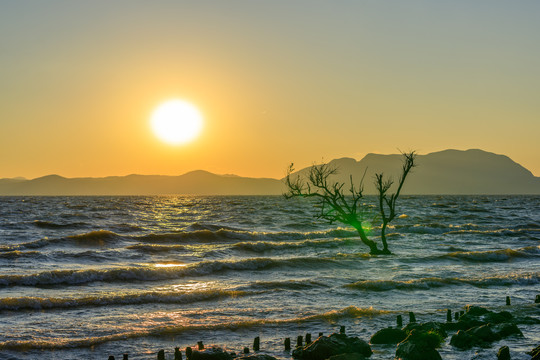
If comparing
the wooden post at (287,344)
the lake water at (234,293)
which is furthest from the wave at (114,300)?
the wooden post at (287,344)

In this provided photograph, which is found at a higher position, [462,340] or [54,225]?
[54,225]

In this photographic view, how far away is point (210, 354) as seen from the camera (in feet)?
42.2

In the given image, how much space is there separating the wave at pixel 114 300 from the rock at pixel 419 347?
10.7m

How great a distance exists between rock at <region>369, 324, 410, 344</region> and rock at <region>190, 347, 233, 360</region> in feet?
15.6

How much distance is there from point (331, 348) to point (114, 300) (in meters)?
11.8

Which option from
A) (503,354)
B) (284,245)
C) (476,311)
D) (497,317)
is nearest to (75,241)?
(284,245)

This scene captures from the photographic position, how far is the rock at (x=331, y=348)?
13.1 meters

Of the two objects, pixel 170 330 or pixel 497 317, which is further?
pixel 497 317

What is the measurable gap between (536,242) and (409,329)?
40266 mm

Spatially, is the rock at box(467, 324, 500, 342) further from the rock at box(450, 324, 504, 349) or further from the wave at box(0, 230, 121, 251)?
the wave at box(0, 230, 121, 251)

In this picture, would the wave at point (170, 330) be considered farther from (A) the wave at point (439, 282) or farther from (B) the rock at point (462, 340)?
(A) the wave at point (439, 282)

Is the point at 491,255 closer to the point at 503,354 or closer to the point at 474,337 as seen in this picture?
the point at 474,337

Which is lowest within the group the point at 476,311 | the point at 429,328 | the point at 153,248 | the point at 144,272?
the point at 153,248

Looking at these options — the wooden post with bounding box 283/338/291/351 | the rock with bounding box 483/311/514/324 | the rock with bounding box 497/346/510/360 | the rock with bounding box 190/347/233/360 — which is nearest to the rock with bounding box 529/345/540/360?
the rock with bounding box 497/346/510/360
